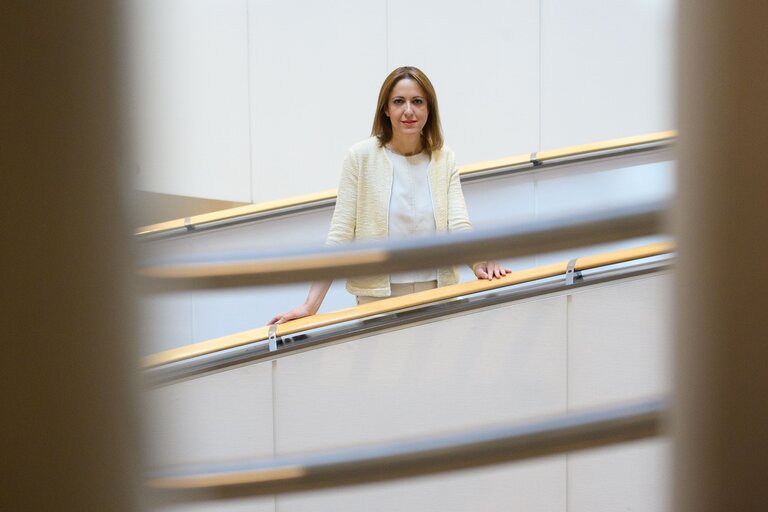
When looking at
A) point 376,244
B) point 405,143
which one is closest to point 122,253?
point 376,244

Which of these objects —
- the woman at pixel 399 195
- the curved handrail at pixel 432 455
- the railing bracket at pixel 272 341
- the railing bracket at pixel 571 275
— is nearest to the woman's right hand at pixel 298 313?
the woman at pixel 399 195

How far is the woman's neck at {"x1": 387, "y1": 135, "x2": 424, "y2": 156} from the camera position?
3282 mm

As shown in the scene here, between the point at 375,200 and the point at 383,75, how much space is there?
3.30 meters

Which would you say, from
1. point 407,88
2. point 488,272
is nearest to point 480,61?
point 407,88

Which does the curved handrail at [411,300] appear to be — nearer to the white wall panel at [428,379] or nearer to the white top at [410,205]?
the white wall panel at [428,379]

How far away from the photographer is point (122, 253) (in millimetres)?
528

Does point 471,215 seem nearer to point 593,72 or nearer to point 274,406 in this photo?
point 593,72

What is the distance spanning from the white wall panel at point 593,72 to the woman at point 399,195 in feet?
10.1

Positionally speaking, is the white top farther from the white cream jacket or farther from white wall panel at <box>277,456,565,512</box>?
white wall panel at <box>277,456,565,512</box>

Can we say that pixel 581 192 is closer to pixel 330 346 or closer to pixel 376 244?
pixel 330 346

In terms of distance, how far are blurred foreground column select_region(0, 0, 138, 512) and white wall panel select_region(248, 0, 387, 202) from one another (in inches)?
231

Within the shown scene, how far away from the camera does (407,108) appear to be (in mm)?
3295

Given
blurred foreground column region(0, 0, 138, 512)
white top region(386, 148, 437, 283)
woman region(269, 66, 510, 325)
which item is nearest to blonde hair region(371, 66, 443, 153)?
woman region(269, 66, 510, 325)

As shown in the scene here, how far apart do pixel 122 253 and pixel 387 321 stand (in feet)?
7.44
